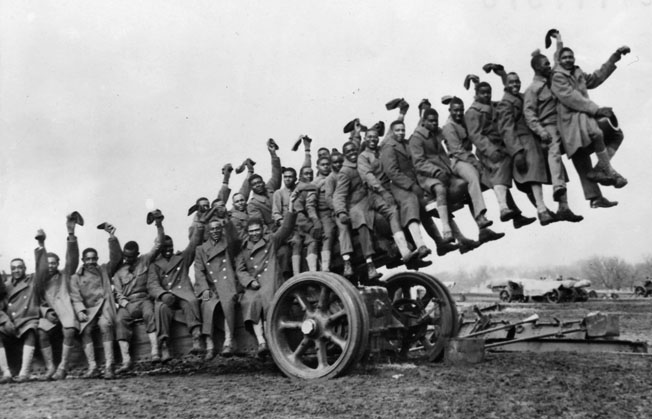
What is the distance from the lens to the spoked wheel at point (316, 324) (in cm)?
603

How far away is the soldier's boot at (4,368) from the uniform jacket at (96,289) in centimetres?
85

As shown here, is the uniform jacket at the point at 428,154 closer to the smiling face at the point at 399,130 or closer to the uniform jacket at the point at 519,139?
the smiling face at the point at 399,130

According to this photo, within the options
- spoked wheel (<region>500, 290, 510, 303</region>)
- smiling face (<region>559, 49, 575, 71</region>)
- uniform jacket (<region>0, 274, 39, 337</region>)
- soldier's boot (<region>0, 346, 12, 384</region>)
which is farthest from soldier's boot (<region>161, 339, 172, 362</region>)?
spoked wheel (<region>500, 290, 510, 303</region>)

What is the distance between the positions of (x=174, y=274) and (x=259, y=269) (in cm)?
109

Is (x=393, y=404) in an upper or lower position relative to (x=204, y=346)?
lower

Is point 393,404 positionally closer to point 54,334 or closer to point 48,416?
point 48,416

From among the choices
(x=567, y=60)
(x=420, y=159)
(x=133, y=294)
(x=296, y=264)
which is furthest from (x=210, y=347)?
(x=567, y=60)

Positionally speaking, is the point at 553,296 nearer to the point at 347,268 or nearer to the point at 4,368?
the point at 347,268

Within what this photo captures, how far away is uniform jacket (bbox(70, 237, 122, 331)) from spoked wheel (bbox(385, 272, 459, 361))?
3.26 metres

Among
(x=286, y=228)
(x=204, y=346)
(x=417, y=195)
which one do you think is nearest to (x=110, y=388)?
(x=204, y=346)

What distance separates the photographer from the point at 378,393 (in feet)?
17.6

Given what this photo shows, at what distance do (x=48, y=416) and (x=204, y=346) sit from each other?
223 cm

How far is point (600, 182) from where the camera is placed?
5277 mm

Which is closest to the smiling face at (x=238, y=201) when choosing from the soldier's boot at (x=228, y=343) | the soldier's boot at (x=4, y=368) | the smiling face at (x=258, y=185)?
the smiling face at (x=258, y=185)
